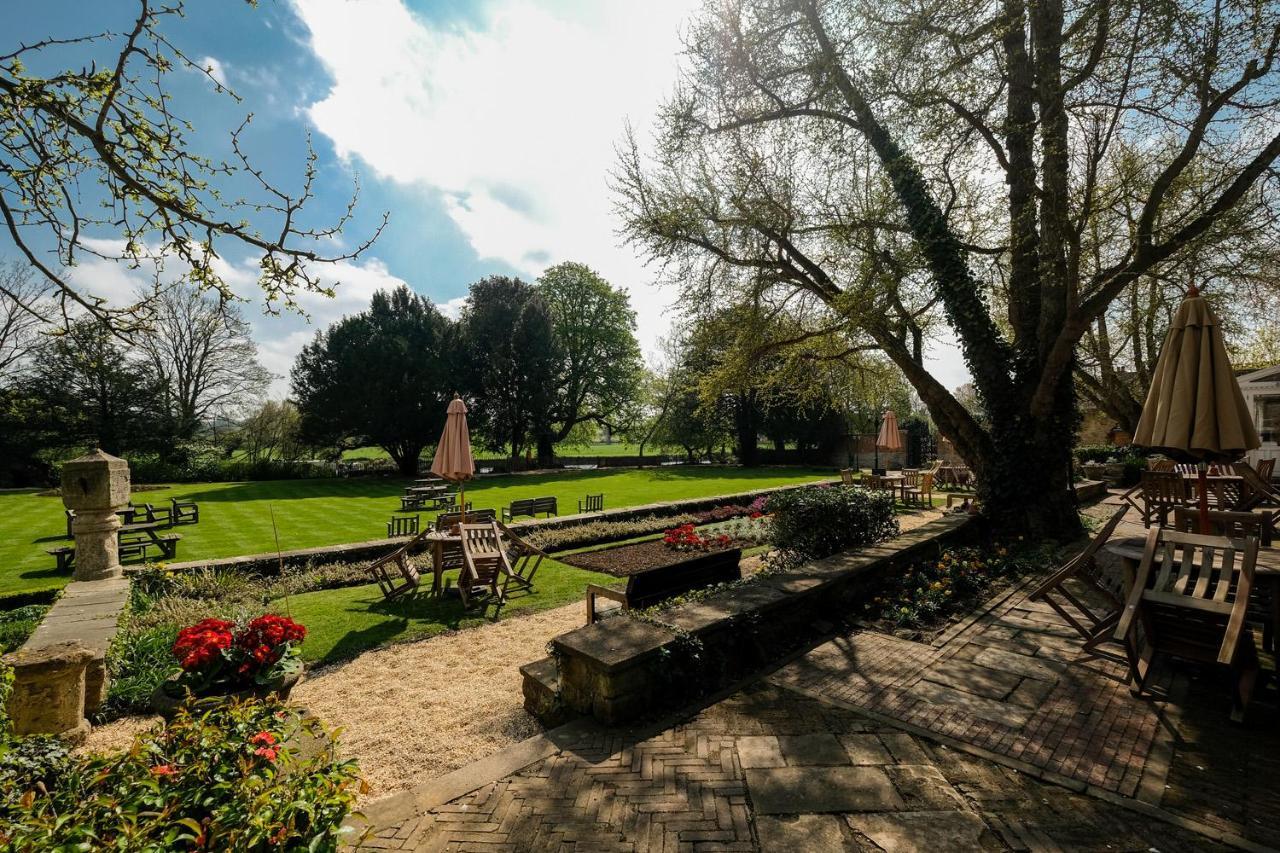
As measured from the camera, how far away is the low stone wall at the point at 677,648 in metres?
3.66

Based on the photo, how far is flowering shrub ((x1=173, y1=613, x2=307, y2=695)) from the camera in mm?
3928

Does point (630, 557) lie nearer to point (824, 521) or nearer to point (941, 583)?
point (824, 521)

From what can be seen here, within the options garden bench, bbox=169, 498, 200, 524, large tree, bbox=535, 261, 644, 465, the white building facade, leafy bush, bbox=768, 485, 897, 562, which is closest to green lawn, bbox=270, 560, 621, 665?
leafy bush, bbox=768, 485, 897, 562

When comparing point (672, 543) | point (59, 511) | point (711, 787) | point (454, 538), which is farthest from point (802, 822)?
point (59, 511)

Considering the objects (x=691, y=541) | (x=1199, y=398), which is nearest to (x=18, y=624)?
(x=691, y=541)

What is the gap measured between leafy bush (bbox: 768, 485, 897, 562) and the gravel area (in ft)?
11.7

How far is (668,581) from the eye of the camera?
19.3ft

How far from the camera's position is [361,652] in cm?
604

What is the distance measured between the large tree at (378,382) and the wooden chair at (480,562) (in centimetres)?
2555

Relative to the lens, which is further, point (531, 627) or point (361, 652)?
point (531, 627)

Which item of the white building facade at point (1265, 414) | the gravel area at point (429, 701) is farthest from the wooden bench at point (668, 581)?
the white building facade at point (1265, 414)

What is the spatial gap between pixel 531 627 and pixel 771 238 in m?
7.71

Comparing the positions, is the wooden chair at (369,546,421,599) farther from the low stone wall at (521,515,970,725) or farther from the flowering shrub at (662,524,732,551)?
the flowering shrub at (662,524,732,551)

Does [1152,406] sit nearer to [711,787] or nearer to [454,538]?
[711,787]
